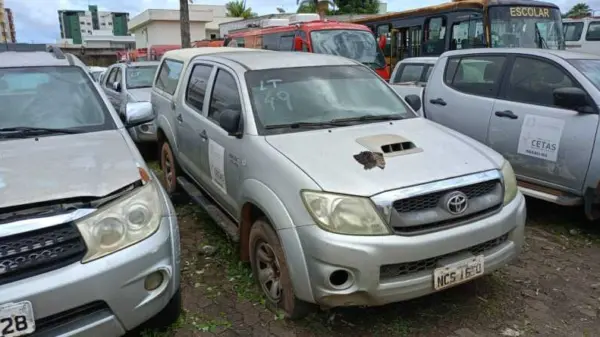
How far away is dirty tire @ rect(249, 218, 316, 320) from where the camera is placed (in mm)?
2992

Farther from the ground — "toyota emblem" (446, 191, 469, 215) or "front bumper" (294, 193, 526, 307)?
"toyota emblem" (446, 191, 469, 215)

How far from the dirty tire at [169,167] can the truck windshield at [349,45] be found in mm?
6673

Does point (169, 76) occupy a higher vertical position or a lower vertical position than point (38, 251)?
higher

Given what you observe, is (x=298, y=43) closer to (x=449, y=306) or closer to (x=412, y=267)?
(x=449, y=306)

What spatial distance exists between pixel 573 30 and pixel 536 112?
56.8 feet

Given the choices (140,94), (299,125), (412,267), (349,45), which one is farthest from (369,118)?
(349,45)

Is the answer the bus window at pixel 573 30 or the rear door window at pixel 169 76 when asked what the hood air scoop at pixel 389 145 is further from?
the bus window at pixel 573 30

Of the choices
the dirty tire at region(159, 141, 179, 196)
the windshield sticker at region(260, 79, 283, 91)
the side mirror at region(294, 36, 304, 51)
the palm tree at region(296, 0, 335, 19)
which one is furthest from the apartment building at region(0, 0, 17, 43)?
the windshield sticker at region(260, 79, 283, 91)

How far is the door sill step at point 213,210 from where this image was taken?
3.84 metres

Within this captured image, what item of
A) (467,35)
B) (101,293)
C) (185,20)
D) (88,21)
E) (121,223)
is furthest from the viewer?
(88,21)

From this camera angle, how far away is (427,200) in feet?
9.29

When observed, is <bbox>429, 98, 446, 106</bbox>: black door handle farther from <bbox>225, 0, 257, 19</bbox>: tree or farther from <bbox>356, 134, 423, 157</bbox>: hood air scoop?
<bbox>225, 0, 257, 19</bbox>: tree

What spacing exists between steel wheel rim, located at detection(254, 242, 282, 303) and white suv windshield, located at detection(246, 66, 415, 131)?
35.5 inches

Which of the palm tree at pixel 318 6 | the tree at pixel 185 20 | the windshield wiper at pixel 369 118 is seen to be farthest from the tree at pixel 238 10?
the windshield wiper at pixel 369 118
